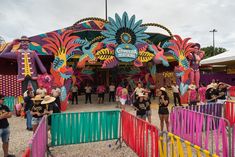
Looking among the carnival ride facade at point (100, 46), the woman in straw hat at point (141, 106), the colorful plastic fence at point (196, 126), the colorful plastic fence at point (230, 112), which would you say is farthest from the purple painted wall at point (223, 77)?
the woman in straw hat at point (141, 106)

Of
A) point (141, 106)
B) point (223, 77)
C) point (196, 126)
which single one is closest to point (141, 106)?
point (141, 106)

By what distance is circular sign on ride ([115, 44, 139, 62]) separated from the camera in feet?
43.6

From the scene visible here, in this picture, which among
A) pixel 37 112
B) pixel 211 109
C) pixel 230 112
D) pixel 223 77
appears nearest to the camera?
pixel 37 112

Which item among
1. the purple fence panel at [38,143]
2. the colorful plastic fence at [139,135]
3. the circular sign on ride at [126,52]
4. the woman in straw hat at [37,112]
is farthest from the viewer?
the circular sign on ride at [126,52]

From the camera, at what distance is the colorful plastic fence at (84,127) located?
18.5 feet

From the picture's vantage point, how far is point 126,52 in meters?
13.4

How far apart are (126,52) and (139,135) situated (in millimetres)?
8949

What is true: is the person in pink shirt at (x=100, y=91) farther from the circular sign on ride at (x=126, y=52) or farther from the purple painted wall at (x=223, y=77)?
the purple painted wall at (x=223, y=77)

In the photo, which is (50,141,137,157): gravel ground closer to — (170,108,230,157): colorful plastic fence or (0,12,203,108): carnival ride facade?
(170,108,230,157): colorful plastic fence

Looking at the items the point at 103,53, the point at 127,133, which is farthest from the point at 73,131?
the point at 103,53

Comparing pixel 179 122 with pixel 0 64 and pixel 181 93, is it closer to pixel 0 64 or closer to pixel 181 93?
pixel 181 93

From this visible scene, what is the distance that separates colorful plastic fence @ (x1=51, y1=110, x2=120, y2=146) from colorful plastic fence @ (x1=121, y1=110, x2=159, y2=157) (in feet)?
1.12

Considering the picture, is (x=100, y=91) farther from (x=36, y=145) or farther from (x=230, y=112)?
(x=36, y=145)

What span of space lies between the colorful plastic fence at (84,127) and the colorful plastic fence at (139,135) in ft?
1.12
